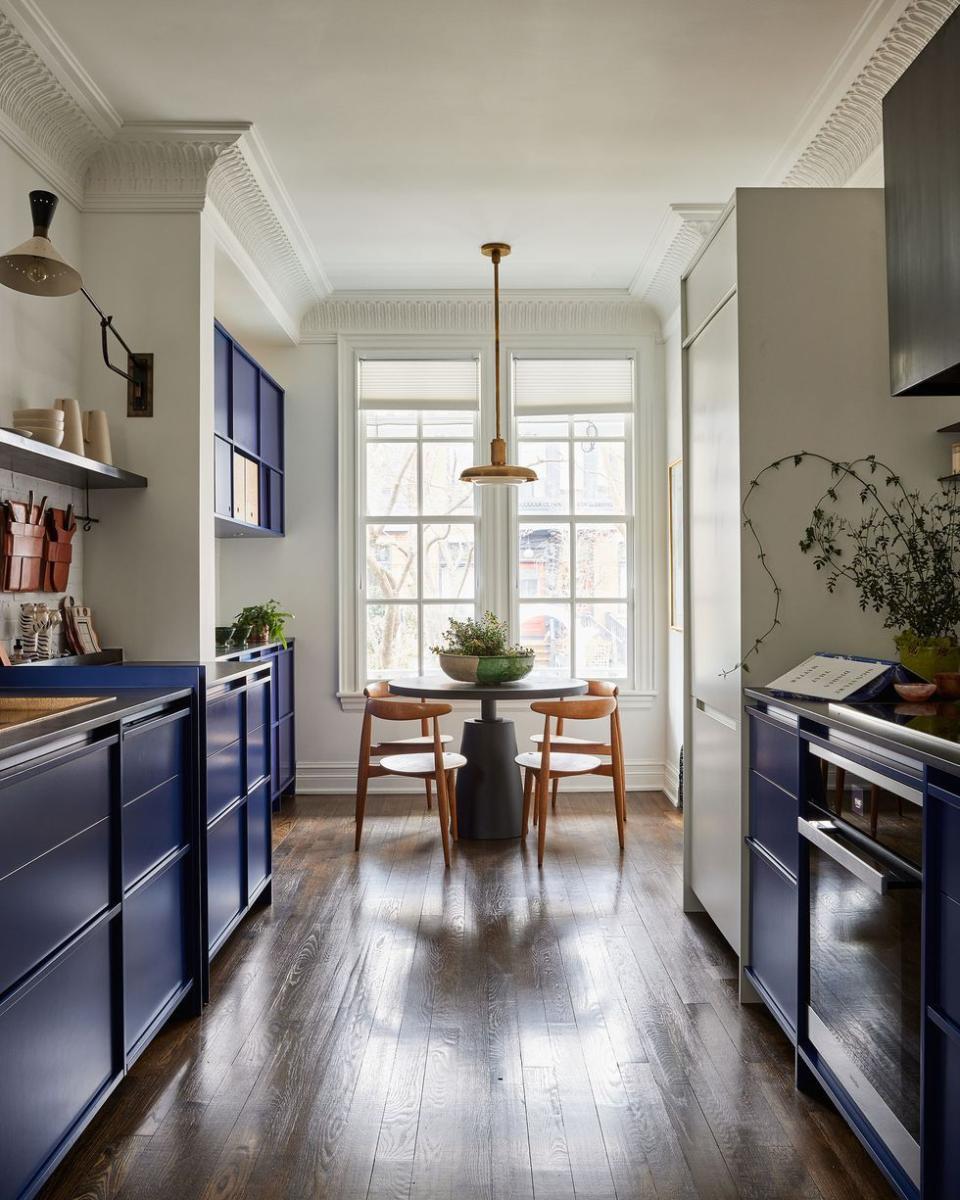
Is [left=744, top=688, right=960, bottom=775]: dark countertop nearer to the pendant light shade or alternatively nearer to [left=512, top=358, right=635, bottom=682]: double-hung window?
the pendant light shade

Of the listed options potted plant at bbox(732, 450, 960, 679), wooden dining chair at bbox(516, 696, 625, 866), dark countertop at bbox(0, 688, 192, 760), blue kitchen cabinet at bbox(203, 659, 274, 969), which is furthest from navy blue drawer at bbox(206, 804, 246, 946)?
potted plant at bbox(732, 450, 960, 679)

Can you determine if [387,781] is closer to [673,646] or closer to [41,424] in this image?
[673,646]

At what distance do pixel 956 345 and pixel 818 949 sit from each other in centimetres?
138

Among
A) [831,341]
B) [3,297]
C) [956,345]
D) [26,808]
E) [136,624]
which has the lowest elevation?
[26,808]

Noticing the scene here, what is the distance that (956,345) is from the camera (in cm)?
189

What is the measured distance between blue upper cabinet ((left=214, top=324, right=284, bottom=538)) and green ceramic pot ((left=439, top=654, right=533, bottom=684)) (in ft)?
4.33

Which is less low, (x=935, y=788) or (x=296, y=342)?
(x=296, y=342)

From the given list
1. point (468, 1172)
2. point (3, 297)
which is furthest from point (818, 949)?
point (3, 297)

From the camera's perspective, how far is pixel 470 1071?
8.04 feet

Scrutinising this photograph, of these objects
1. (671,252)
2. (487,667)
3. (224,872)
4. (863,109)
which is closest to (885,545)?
(863,109)

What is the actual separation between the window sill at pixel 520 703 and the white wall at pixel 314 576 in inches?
0.9

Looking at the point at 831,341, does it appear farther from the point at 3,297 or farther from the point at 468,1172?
the point at 3,297

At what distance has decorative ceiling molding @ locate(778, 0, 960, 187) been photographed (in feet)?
9.66

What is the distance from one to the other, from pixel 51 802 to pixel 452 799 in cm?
306
